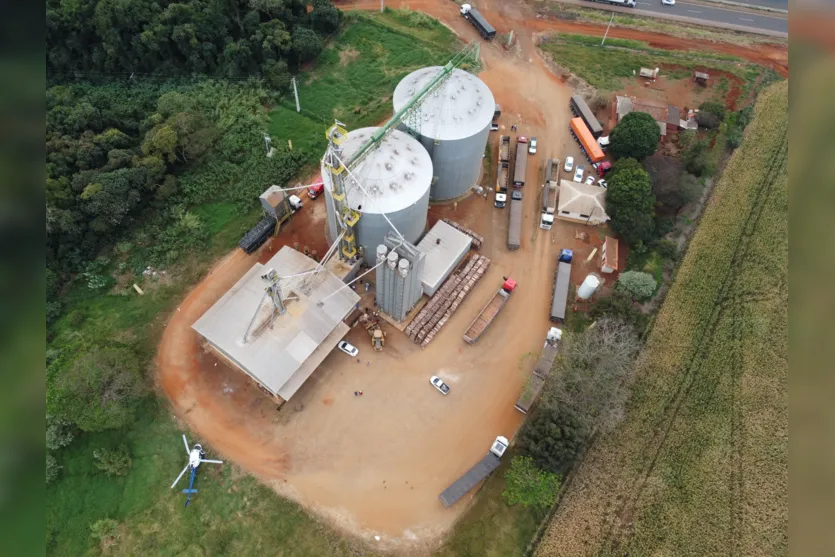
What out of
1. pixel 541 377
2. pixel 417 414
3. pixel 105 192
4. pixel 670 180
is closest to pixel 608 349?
pixel 541 377

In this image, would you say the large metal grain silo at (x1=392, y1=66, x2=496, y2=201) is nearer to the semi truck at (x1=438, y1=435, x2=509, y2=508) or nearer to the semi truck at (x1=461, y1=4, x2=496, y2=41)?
the semi truck at (x1=461, y1=4, x2=496, y2=41)

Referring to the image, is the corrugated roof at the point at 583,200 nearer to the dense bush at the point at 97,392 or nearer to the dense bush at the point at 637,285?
the dense bush at the point at 637,285

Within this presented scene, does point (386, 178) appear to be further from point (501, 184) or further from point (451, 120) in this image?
point (501, 184)

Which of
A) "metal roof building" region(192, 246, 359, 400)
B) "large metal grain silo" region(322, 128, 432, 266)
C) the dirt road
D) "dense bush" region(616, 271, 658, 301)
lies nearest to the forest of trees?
the dirt road

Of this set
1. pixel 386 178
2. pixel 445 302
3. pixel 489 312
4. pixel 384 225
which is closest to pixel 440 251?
pixel 445 302

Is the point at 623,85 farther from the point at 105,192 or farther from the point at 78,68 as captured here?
the point at 78,68

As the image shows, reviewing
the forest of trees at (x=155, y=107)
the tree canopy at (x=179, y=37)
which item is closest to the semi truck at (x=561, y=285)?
the forest of trees at (x=155, y=107)
